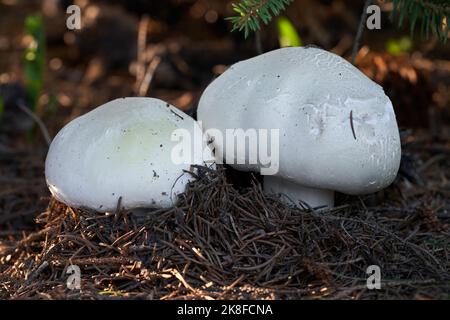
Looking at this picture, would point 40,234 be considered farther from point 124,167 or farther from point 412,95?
point 412,95

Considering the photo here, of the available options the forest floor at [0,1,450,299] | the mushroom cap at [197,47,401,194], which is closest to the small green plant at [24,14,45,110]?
the forest floor at [0,1,450,299]

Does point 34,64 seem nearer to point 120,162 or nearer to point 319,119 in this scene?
point 120,162

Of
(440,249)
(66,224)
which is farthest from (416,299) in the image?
(66,224)

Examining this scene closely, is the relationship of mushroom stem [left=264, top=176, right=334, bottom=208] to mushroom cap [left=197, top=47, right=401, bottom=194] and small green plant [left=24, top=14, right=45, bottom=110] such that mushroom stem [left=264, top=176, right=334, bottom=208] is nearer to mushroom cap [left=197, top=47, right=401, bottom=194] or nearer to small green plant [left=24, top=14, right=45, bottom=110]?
mushroom cap [left=197, top=47, right=401, bottom=194]

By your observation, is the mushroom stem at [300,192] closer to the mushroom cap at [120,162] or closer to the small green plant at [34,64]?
the mushroom cap at [120,162]

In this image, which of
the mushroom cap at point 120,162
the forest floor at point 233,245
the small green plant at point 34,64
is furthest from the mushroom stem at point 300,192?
the small green plant at point 34,64

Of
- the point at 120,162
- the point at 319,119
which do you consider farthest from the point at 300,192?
the point at 120,162
